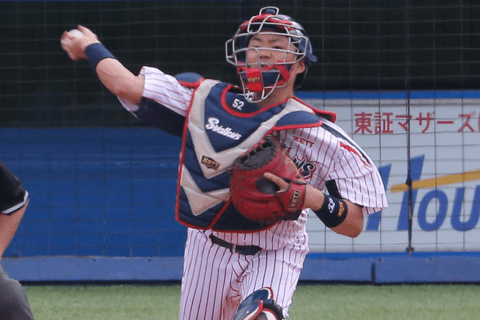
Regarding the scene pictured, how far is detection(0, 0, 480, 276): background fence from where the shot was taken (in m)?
6.23

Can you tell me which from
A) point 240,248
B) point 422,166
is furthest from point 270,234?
point 422,166

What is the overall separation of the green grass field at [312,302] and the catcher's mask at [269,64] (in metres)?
2.44

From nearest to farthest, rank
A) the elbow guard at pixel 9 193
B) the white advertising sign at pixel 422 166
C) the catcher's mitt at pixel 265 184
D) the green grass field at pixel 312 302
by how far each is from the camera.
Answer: the catcher's mitt at pixel 265 184
the elbow guard at pixel 9 193
the green grass field at pixel 312 302
the white advertising sign at pixel 422 166

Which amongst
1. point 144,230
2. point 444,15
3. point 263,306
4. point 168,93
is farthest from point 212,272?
point 444,15

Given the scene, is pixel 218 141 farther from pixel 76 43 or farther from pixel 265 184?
pixel 76 43

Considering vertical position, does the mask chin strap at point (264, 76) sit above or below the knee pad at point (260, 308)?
above

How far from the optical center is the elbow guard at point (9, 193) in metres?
3.01

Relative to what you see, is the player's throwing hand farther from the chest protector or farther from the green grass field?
the green grass field

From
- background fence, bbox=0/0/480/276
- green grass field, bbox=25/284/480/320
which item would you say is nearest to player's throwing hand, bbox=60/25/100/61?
green grass field, bbox=25/284/480/320

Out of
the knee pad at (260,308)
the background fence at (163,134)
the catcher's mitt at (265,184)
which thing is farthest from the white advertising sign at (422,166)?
the catcher's mitt at (265,184)

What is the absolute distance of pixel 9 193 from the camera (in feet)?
9.93

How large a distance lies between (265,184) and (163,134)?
3764 millimetres

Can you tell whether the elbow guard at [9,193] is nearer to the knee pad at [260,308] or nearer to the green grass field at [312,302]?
the knee pad at [260,308]

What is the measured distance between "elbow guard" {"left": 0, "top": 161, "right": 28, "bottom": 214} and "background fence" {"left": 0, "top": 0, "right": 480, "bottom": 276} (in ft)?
11.3
